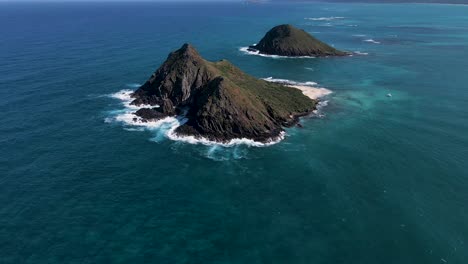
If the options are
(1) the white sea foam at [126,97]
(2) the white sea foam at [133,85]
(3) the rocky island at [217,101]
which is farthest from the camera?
(2) the white sea foam at [133,85]

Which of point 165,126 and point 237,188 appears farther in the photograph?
point 165,126

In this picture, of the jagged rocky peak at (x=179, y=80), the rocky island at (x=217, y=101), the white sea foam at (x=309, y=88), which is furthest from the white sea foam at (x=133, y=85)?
the white sea foam at (x=309, y=88)

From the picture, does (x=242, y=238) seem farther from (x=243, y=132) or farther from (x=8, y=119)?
(x=8, y=119)

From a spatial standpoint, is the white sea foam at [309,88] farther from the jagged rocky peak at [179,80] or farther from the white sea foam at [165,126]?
the jagged rocky peak at [179,80]

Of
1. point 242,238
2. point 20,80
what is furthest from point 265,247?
point 20,80

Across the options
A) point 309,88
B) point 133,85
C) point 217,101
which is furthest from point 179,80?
point 309,88

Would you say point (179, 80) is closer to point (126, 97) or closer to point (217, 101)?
point (217, 101)
